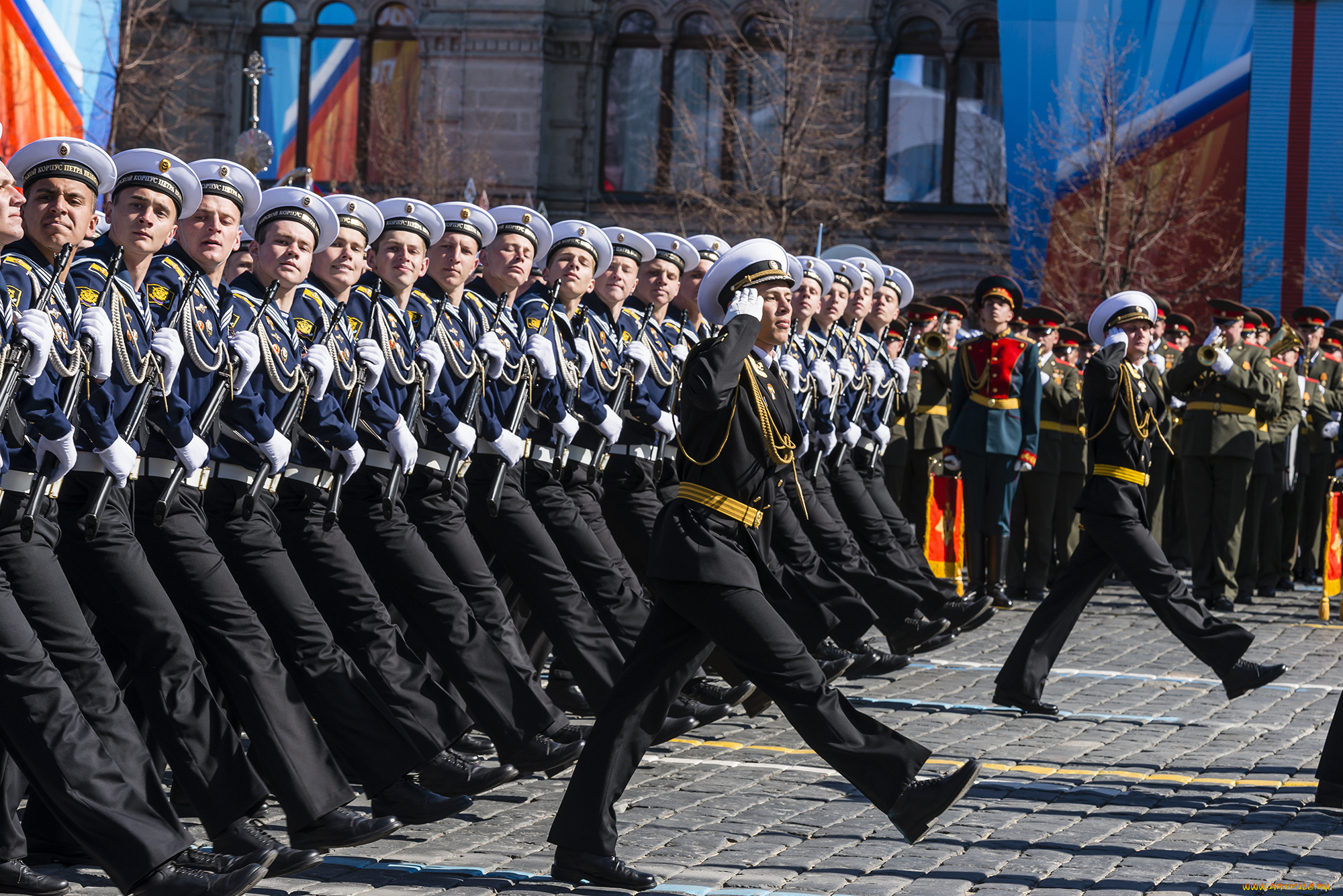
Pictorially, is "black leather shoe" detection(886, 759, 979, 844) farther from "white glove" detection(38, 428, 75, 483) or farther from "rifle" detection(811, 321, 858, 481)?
"rifle" detection(811, 321, 858, 481)

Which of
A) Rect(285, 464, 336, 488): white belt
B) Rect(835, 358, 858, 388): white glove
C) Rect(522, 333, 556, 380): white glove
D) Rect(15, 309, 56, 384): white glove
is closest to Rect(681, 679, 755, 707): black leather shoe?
Rect(522, 333, 556, 380): white glove

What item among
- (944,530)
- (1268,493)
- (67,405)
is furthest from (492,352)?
(1268,493)

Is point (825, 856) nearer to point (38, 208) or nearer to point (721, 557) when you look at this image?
point (721, 557)

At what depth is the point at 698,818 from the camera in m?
6.20

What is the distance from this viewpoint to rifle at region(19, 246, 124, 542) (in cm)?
486

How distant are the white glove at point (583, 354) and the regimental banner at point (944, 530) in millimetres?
6066

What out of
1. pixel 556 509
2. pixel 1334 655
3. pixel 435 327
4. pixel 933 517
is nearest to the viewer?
pixel 435 327

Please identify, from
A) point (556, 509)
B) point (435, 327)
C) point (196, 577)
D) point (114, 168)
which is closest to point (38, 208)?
point (114, 168)

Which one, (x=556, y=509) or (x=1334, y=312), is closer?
(x=556, y=509)

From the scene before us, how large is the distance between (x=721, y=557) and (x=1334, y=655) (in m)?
6.95

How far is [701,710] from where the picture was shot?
766 centimetres

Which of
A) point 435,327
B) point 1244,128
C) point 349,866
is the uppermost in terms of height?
point 1244,128

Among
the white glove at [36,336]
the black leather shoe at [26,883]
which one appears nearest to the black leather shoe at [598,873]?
the black leather shoe at [26,883]

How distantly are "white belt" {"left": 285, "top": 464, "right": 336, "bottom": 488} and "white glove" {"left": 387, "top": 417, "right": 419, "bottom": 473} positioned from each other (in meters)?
0.38
